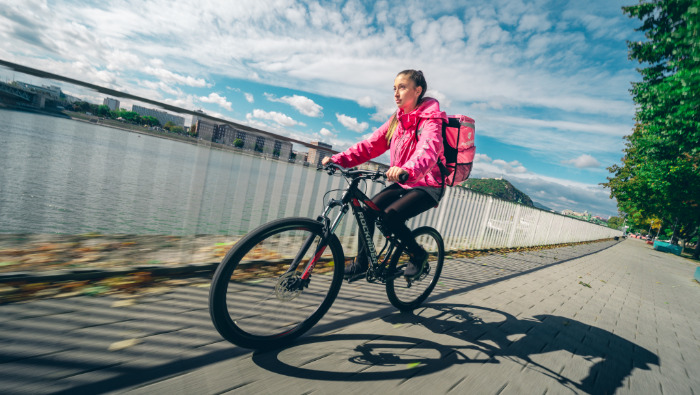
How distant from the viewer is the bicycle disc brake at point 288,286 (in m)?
2.21

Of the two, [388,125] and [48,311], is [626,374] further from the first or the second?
[48,311]

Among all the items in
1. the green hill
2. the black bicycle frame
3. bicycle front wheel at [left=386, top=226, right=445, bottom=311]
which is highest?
the green hill

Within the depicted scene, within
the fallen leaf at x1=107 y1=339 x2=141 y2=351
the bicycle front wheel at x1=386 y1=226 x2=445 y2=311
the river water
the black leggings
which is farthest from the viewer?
the river water

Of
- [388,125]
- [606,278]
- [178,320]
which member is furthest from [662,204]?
[178,320]

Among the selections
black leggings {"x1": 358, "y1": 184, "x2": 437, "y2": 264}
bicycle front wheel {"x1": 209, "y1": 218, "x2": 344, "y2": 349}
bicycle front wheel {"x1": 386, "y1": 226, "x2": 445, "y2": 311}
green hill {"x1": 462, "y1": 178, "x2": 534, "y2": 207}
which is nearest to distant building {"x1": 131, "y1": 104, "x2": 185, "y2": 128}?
bicycle front wheel {"x1": 209, "y1": 218, "x2": 344, "y2": 349}

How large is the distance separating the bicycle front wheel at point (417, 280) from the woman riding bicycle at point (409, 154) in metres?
0.13

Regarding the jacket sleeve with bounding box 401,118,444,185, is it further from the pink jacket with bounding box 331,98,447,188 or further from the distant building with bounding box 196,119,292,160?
the distant building with bounding box 196,119,292,160

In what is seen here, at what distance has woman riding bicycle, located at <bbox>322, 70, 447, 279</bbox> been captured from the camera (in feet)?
8.54

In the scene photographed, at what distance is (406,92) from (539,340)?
2843 millimetres

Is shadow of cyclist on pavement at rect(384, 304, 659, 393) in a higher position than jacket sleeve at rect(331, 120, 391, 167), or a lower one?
lower

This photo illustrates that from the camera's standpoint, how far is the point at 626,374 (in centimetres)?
277

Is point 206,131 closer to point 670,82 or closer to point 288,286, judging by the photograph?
point 288,286

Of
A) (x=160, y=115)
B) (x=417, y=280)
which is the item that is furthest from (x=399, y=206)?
(x=160, y=115)

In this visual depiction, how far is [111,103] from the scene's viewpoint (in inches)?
142
